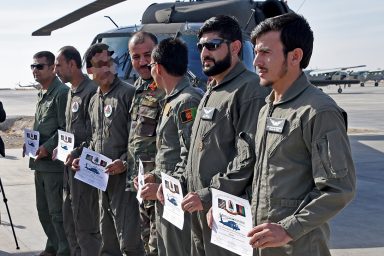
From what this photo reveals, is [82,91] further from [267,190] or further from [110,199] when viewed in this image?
[267,190]

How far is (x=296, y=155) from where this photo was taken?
113 inches

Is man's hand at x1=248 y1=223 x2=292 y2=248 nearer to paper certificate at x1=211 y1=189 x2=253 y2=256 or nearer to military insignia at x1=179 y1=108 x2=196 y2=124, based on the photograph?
paper certificate at x1=211 y1=189 x2=253 y2=256

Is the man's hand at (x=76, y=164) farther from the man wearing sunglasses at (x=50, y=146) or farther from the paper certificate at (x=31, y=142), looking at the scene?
the paper certificate at (x=31, y=142)

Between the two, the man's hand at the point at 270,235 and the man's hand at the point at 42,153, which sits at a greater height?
the man's hand at the point at 270,235

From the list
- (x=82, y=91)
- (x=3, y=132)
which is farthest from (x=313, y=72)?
(x=82, y=91)

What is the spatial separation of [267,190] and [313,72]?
256 ft

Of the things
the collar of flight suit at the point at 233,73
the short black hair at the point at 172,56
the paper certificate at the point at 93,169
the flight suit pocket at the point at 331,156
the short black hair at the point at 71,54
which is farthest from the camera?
the short black hair at the point at 71,54

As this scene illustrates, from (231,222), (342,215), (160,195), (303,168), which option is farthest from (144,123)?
(342,215)

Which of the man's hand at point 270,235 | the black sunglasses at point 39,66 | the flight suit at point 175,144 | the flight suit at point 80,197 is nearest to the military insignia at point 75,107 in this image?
the flight suit at point 80,197

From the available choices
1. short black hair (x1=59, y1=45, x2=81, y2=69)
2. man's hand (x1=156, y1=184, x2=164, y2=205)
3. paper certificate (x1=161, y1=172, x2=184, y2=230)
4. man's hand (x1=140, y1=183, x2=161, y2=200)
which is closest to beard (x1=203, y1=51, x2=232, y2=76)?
paper certificate (x1=161, y1=172, x2=184, y2=230)

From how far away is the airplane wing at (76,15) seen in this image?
11.1m

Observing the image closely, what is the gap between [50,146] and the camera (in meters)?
6.05

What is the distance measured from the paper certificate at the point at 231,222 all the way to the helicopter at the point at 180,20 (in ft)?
17.5

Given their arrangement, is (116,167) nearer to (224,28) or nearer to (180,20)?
(224,28)
